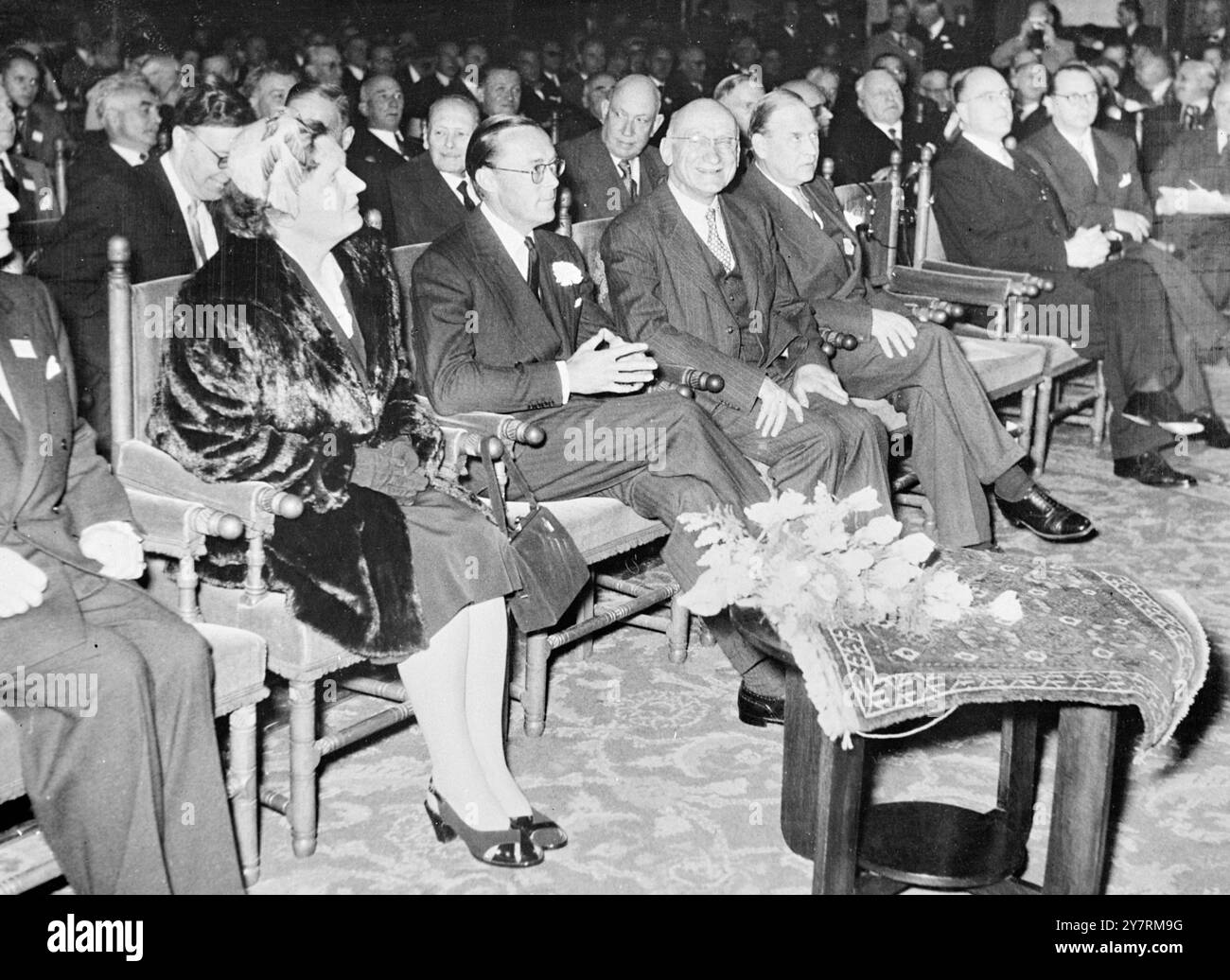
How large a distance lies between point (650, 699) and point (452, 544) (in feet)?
3.40

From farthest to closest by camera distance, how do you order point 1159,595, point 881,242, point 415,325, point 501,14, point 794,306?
point 501,14 → point 881,242 → point 794,306 → point 415,325 → point 1159,595

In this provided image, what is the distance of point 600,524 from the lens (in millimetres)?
3658

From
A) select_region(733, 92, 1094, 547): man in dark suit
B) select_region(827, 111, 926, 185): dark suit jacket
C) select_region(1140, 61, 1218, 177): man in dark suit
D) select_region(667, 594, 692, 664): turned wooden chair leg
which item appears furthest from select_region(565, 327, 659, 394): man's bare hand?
select_region(1140, 61, 1218, 177): man in dark suit

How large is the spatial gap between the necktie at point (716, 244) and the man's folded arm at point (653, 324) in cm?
21

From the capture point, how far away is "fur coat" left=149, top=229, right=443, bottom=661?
120 inches

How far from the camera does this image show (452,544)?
10.2 ft

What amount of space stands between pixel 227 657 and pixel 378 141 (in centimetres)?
373

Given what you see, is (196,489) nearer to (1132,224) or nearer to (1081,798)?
(1081,798)

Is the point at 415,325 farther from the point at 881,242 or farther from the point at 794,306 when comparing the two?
the point at 881,242

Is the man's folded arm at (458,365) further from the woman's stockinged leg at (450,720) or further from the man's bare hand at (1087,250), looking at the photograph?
the man's bare hand at (1087,250)

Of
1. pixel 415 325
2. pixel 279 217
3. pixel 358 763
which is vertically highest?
pixel 279 217

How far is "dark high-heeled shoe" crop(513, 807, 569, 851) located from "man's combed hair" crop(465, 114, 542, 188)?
1.61m

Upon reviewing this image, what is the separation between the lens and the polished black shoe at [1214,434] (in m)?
6.28

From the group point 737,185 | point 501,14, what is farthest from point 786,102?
point 501,14
